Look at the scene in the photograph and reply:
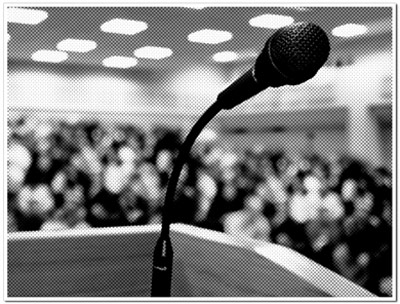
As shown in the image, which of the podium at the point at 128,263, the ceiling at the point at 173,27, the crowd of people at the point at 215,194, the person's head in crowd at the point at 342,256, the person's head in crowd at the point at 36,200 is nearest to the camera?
the podium at the point at 128,263

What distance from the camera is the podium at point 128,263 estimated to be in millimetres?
666

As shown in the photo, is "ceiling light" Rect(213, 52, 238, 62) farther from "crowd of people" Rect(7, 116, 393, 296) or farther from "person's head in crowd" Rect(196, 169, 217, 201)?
"person's head in crowd" Rect(196, 169, 217, 201)

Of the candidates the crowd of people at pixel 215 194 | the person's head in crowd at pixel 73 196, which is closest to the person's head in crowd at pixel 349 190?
the crowd of people at pixel 215 194

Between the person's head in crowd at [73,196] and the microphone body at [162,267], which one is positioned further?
the person's head in crowd at [73,196]

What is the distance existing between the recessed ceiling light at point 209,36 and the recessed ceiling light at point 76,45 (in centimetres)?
82

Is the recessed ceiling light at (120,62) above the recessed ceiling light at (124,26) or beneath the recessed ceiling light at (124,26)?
beneath

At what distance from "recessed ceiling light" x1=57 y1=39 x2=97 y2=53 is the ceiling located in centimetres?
6

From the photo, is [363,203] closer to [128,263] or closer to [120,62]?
[128,263]

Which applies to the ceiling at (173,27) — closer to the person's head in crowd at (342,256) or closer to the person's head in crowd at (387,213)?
the person's head in crowd at (387,213)

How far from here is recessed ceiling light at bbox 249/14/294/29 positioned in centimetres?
321

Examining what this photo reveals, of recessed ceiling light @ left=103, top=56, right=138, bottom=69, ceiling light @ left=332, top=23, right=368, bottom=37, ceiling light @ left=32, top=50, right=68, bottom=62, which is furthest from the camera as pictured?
recessed ceiling light @ left=103, top=56, right=138, bottom=69

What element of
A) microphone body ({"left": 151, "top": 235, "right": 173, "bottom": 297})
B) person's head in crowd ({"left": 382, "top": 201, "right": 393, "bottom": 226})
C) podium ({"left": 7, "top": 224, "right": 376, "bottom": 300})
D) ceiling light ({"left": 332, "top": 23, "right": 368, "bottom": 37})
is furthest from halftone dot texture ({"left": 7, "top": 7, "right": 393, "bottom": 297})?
microphone body ({"left": 151, "top": 235, "right": 173, "bottom": 297})

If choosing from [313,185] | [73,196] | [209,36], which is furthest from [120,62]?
[313,185]
